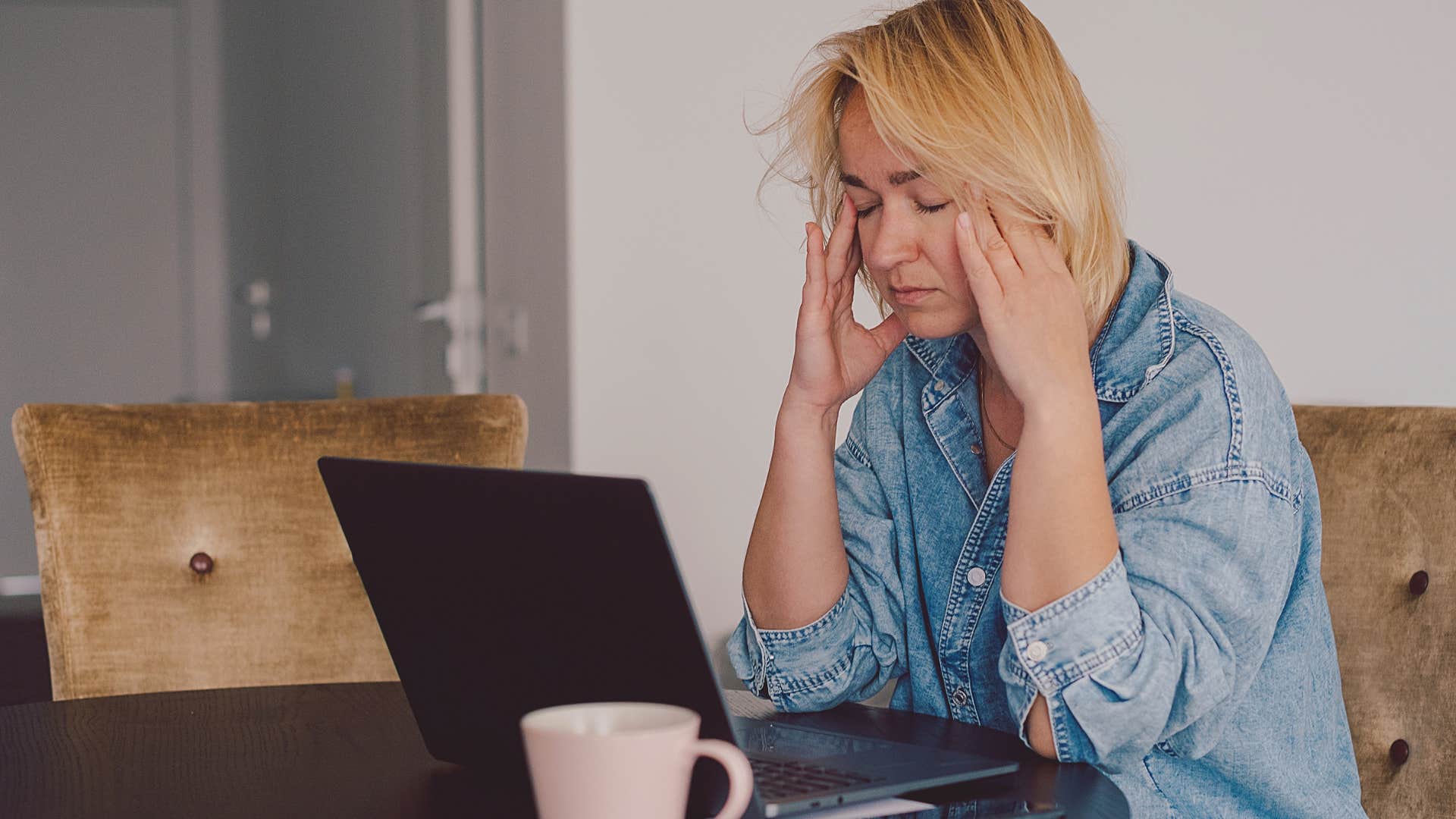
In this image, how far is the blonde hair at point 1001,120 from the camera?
39.7 inches

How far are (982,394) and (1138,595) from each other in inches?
13.2

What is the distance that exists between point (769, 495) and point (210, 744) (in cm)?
46

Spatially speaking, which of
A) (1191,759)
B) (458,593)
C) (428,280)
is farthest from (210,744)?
(428,280)


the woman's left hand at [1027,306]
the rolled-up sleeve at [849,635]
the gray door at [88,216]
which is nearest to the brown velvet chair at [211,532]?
the rolled-up sleeve at [849,635]

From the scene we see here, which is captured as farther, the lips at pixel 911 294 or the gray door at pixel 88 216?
the gray door at pixel 88 216

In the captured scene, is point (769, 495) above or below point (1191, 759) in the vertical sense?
above

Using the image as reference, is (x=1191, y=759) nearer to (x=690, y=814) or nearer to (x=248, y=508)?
(x=690, y=814)

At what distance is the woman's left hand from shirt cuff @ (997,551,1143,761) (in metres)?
0.13

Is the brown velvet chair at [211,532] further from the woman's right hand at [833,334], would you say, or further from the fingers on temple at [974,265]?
the fingers on temple at [974,265]

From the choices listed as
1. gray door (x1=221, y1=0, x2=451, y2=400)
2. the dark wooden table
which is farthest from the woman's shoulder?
gray door (x1=221, y1=0, x2=451, y2=400)

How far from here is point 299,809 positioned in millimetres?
755

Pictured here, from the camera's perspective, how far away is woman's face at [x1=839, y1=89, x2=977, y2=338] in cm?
104

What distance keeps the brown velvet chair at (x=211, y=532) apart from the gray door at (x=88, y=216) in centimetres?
257

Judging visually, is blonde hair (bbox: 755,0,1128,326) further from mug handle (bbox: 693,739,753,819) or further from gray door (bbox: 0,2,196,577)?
gray door (bbox: 0,2,196,577)
